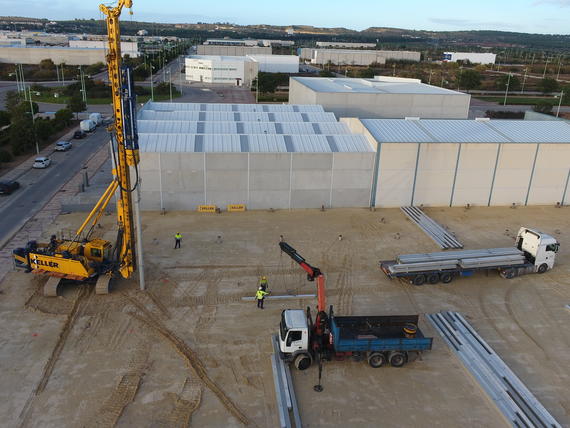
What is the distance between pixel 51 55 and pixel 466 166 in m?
99.2

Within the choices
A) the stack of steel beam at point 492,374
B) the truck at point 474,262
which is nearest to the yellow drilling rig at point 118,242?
the truck at point 474,262

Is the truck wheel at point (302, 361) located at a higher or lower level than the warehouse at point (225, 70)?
lower

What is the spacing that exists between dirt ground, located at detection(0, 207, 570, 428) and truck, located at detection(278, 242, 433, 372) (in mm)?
437

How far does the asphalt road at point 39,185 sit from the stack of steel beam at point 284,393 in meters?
16.7

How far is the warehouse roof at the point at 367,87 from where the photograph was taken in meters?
45.1

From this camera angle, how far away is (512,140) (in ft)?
102

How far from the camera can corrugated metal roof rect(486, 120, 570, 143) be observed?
31438 millimetres

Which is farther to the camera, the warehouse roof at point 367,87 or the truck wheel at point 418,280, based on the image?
the warehouse roof at point 367,87

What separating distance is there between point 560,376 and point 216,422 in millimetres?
11103

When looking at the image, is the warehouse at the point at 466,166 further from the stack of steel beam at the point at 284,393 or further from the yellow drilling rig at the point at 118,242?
the stack of steel beam at the point at 284,393

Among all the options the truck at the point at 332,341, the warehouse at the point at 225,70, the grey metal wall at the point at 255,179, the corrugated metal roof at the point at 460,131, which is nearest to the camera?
the truck at the point at 332,341

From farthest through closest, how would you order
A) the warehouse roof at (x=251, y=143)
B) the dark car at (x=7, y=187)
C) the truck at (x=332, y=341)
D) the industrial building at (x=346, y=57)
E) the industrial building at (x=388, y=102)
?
the industrial building at (x=346, y=57) < the industrial building at (x=388, y=102) < the dark car at (x=7, y=187) < the warehouse roof at (x=251, y=143) < the truck at (x=332, y=341)

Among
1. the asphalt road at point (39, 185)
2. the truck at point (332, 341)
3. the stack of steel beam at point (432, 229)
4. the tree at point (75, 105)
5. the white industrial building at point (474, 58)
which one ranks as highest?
the white industrial building at point (474, 58)

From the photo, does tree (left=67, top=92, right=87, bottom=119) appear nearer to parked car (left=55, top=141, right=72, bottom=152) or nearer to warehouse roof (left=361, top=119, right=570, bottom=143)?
parked car (left=55, top=141, right=72, bottom=152)
